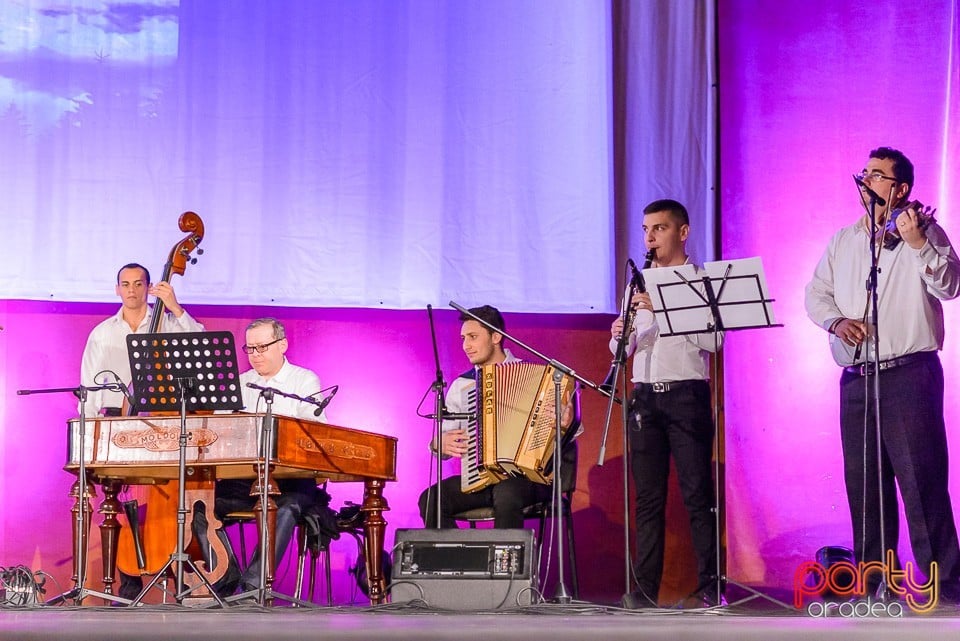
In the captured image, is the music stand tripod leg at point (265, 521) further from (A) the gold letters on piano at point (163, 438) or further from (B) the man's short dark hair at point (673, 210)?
(B) the man's short dark hair at point (673, 210)

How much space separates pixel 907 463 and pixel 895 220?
97cm

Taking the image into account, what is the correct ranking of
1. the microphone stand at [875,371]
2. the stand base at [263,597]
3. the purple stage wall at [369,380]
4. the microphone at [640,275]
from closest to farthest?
the microphone stand at [875,371] < the stand base at [263,597] < the microphone at [640,275] < the purple stage wall at [369,380]

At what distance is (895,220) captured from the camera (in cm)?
506

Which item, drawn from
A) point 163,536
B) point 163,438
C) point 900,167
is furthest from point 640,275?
point 163,536

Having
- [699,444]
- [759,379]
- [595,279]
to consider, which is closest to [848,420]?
[699,444]

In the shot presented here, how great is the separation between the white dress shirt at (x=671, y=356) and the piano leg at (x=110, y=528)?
2.22 meters

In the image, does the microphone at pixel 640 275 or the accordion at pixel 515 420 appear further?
the accordion at pixel 515 420

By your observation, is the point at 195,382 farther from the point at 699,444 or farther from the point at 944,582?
the point at 944,582

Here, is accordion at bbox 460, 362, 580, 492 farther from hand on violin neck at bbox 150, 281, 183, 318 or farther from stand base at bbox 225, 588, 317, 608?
hand on violin neck at bbox 150, 281, 183, 318

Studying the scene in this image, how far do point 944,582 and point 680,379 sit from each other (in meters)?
1.34

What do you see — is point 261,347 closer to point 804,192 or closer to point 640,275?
point 640,275

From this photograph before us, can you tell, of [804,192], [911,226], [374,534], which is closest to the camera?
[911,226]

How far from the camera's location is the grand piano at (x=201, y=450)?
16.5 feet

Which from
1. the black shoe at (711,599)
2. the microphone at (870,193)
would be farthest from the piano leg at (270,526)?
the microphone at (870,193)
